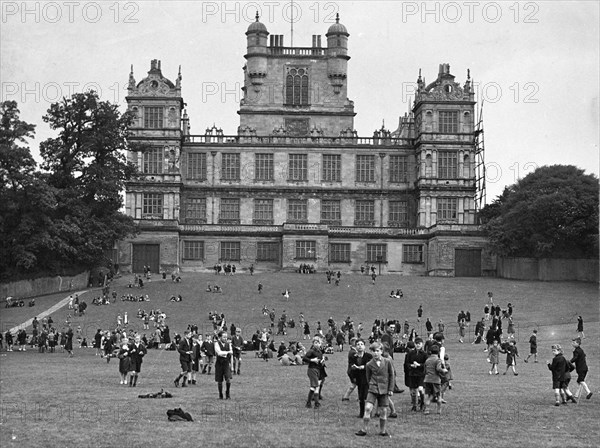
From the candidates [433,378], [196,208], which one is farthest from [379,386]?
[196,208]

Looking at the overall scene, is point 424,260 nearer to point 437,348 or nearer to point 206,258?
point 206,258

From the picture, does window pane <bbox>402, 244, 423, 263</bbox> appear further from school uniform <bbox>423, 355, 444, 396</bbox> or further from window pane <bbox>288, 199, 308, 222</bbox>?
school uniform <bbox>423, 355, 444, 396</bbox>

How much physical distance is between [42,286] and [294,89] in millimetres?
36059

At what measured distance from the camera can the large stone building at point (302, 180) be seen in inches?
3996

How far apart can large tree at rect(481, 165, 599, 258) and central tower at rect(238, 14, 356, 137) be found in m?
20.2

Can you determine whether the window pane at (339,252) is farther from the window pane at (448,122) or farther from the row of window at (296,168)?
the window pane at (448,122)

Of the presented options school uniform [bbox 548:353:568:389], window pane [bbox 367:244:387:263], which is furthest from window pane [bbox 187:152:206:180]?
school uniform [bbox 548:353:568:389]

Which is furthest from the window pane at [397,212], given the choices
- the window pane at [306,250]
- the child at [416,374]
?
the child at [416,374]

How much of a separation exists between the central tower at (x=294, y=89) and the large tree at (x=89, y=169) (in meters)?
22.2

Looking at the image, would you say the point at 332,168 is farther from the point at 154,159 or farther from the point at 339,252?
the point at 154,159

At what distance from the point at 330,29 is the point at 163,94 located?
18587mm

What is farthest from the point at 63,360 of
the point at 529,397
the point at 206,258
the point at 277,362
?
the point at 206,258

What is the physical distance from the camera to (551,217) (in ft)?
304

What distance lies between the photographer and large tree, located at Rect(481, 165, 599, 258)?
301 feet
